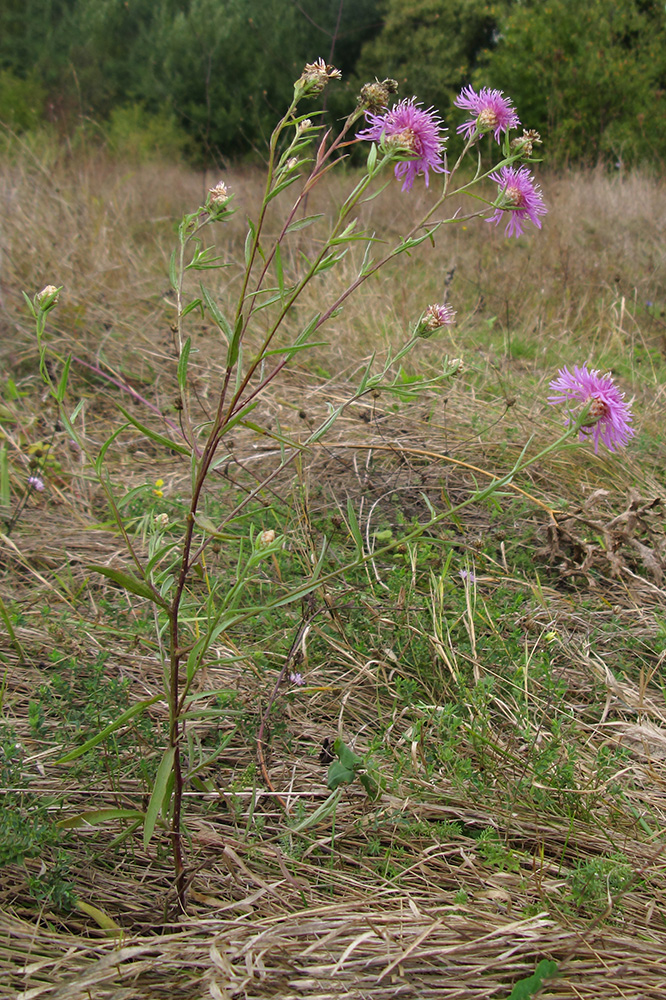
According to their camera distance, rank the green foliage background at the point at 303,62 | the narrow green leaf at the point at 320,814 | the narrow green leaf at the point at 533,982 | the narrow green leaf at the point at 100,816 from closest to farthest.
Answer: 1. the narrow green leaf at the point at 533,982
2. the narrow green leaf at the point at 100,816
3. the narrow green leaf at the point at 320,814
4. the green foliage background at the point at 303,62

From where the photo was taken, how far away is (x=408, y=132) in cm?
88

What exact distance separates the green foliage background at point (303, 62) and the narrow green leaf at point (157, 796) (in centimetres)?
620

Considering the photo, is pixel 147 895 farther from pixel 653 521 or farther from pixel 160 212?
pixel 160 212

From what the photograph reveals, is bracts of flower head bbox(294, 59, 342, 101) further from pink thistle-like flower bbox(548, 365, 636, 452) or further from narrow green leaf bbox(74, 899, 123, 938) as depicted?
narrow green leaf bbox(74, 899, 123, 938)

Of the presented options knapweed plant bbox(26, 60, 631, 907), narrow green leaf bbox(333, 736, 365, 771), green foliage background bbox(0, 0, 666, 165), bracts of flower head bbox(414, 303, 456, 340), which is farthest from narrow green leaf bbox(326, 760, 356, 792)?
green foliage background bbox(0, 0, 666, 165)

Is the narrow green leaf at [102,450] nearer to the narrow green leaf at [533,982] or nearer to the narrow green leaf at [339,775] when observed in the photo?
the narrow green leaf at [339,775]

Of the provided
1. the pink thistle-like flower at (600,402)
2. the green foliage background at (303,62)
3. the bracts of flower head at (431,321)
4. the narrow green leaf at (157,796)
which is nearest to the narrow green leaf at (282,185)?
the bracts of flower head at (431,321)

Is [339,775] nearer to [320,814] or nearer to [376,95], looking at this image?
Result: [320,814]

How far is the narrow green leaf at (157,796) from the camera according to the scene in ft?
2.67

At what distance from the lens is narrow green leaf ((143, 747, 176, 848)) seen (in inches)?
32.1

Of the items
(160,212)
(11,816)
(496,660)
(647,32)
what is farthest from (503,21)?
(11,816)

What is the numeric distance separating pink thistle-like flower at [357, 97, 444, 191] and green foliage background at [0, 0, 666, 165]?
221 inches

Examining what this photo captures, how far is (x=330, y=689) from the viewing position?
136cm

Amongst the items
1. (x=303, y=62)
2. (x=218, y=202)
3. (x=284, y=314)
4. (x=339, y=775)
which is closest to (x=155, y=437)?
(x=284, y=314)
